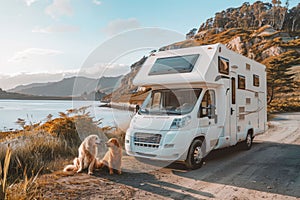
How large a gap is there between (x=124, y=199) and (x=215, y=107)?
380 cm

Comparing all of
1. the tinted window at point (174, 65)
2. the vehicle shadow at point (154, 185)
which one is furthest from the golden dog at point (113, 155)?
the tinted window at point (174, 65)

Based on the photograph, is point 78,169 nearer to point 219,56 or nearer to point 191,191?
point 191,191

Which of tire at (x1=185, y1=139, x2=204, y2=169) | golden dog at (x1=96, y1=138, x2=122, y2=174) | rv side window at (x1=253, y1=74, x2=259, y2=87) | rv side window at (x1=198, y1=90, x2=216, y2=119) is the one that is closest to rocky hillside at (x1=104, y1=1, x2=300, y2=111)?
rv side window at (x1=198, y1=90, x2=216, y2=119)

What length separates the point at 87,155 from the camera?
5.90 meters

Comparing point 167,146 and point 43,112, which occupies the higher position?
point 43,112

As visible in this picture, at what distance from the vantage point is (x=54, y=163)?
22.2 ft

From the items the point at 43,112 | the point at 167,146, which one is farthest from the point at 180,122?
the point at 43,112

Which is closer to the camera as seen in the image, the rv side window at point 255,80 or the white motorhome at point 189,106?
the white motorhome at point 189,106

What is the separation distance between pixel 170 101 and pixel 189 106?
29.9 inches

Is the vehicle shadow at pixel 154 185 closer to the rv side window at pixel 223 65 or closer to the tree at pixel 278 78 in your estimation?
the rv side window at pixel 223 65

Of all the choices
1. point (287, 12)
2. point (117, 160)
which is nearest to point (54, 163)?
point (117, 160)

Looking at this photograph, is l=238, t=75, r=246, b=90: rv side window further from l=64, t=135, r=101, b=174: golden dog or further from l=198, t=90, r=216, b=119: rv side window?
l=64, t=135, r=101, b=174: golden dog

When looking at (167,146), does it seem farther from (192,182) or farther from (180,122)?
(192,182)

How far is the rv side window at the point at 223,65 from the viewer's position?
7285mm
